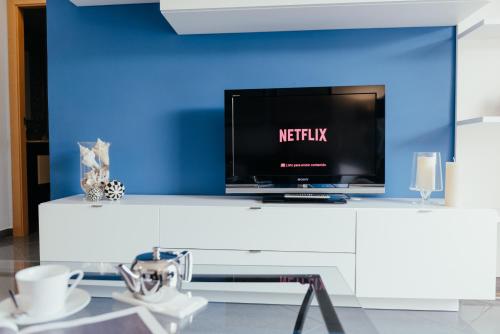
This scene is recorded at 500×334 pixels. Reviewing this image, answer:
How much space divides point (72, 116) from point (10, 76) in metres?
1.56

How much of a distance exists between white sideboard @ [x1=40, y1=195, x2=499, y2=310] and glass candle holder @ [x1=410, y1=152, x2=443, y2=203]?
125 millimetres

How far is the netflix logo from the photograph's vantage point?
238 centimetres

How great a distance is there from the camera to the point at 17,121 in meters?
3.74

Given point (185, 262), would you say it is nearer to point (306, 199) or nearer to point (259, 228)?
point (259, 228)

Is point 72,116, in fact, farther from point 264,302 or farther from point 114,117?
point 264,302

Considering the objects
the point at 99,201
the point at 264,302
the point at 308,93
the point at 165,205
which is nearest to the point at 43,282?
the point at 264,302

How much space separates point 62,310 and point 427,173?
205 cm

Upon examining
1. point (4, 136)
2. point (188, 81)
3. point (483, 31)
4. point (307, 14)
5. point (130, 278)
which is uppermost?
point (307, 14)

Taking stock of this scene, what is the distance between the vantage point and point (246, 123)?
2.41 meters

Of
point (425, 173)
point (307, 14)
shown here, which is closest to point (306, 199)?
point (425, 173)

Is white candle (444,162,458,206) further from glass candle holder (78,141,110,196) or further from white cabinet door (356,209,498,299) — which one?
glass candle holder (78,141,110,196)

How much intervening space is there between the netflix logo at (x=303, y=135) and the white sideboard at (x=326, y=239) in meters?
0.46

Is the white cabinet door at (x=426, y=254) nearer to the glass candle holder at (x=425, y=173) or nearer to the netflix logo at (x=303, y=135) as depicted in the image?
the glass candle holder at (x=425, y=173)

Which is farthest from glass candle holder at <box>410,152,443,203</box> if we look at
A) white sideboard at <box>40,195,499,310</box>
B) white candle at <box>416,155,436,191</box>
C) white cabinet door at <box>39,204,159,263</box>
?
white cabinet door at <box>39,204,159,263</box>
